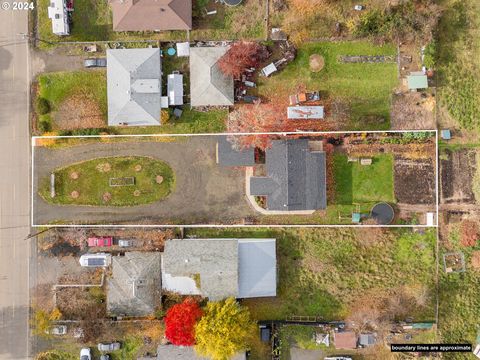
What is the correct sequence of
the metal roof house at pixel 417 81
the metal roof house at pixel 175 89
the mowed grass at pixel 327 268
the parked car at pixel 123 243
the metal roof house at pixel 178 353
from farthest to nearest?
the mowed grass at pixel 327 268 < the parked car at pixel 123 243 < the metal roof house at pixel 175 89 < the metal roof house at pixel 417 81 < the metal roof house at pixel 178 353

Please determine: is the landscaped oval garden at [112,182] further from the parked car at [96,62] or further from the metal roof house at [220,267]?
the parked car at [96,62]

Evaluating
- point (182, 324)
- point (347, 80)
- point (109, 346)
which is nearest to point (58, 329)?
point (109, 346)

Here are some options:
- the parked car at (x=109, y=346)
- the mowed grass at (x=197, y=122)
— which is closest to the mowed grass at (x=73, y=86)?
the mowed grass at (x=197, y=122)

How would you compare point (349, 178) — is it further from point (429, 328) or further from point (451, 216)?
point (429, 328)

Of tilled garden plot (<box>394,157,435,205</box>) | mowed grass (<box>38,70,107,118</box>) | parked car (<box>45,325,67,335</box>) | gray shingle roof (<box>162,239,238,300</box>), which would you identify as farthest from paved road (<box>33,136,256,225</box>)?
tilled garden plot (<box>394,157,435,205</box>)

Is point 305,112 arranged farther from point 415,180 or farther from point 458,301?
point 458,301

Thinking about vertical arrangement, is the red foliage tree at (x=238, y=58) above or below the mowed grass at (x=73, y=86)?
above

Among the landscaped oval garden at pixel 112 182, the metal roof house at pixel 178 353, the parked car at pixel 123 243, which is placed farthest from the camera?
the landscaped oval garden at pixel 112 182
